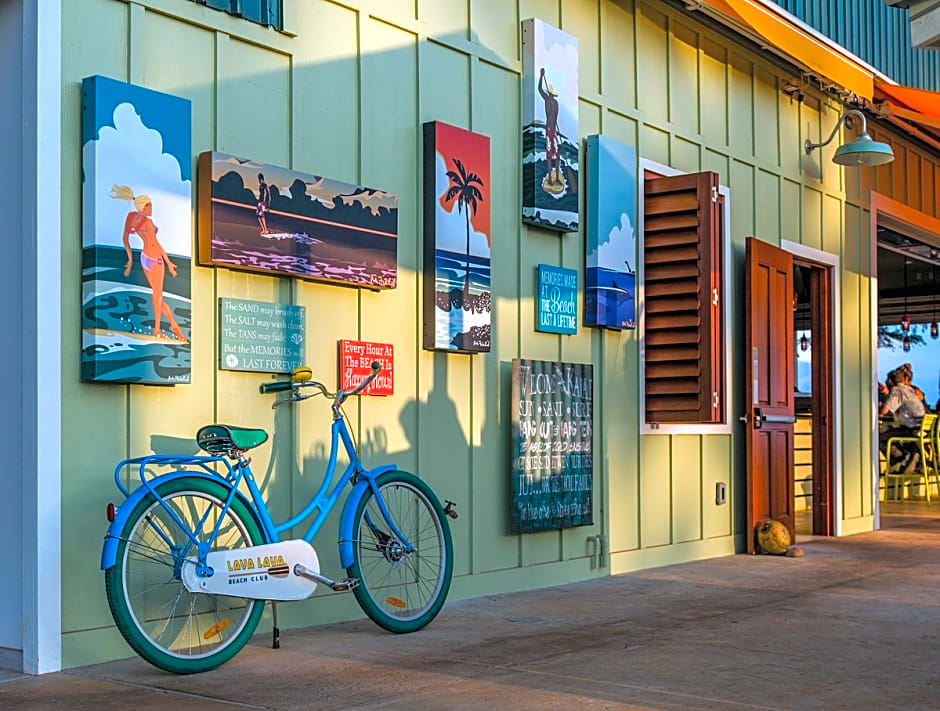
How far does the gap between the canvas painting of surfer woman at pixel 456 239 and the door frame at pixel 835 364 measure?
4.16m

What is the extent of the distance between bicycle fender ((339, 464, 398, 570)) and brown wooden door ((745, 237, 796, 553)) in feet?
12.9

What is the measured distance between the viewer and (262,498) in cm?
482

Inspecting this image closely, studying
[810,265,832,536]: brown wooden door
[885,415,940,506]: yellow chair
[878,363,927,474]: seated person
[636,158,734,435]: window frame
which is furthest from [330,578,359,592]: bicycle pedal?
[878,363,927,474]: seated person

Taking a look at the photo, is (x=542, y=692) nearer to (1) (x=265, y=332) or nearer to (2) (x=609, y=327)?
(1) (x=265, y=332)

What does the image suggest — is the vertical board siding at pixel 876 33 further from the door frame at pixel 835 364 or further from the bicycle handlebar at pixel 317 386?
the bicycle handlebar at pixel 317 386

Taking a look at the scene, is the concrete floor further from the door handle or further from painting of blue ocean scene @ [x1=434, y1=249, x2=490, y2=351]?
the door handle

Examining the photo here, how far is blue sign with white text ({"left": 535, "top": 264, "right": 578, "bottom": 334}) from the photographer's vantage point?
6.45m

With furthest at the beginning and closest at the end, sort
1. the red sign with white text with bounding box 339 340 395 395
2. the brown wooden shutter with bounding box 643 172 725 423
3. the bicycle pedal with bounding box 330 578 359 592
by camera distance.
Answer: the brown wooden shutter with bounding box 643 172 725 423
the red sign with white text with bounding box 339 340 395 395
the bicycle pedal with bounding box 330 578 359 592

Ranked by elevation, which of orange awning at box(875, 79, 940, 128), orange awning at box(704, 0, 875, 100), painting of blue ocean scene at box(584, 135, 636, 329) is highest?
orange awning at box(704, 0, 875, 100)

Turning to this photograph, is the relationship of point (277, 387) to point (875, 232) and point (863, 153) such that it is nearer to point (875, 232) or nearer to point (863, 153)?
point (863, 153)

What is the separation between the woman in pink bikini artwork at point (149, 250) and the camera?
4324 millimetres

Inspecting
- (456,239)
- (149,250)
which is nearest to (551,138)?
(456,239)

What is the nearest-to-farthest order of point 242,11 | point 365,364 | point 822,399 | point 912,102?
1. point 242,11
2. point 365,364
3. point 912,102
4. point 822,399

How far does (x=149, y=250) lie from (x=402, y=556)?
5.18 ft
